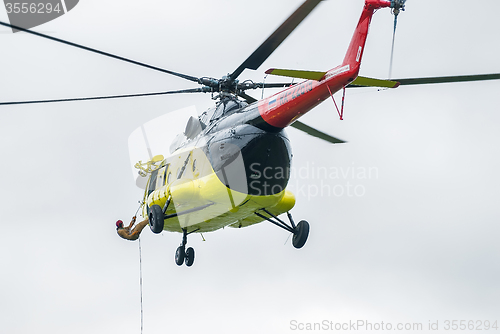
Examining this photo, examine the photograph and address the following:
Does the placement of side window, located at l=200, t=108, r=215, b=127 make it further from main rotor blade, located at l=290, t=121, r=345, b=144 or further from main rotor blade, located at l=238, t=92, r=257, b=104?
main rotor blade, located at l=290, t=121, r=345, b=144

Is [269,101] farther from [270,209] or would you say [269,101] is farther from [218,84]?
[270,209]

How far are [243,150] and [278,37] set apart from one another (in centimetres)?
356

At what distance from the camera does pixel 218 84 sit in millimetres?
16375

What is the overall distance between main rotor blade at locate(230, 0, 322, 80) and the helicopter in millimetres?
22

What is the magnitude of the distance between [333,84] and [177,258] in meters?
8.91

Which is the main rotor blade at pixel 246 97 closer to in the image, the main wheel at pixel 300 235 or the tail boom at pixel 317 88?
the tail boom at pixel 317 88

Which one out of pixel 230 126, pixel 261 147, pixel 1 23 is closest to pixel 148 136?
pixel 230 126

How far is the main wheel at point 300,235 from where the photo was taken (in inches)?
673

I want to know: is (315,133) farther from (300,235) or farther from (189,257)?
(189,257)

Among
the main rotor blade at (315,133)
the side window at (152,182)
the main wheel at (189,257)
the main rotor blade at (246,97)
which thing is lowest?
the main wheel at (189,257)

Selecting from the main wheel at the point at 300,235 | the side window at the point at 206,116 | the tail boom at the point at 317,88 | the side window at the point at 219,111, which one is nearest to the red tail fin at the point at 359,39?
the tail boom at the point at 317,88

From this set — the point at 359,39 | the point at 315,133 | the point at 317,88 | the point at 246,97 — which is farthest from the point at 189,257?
the point at 359,39

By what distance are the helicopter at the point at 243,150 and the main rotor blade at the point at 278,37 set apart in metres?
0.02

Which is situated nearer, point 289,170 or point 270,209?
point 289,170
